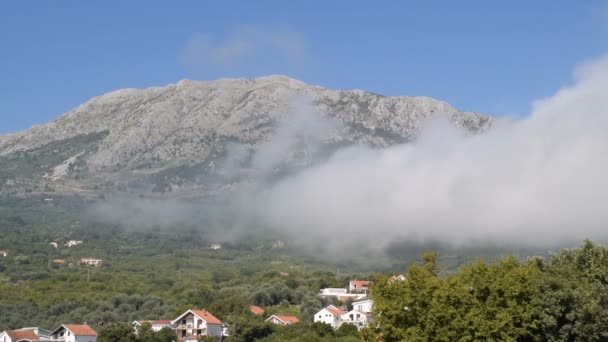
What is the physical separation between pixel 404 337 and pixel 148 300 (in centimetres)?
9041

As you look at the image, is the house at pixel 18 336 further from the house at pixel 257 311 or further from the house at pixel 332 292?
the house at pixel 332 292

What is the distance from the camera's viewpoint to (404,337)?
50.4 m

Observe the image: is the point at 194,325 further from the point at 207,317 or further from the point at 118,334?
the point at 118,334

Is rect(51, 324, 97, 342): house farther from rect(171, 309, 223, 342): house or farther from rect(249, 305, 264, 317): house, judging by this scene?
rect(249, 305, 264, 317): house

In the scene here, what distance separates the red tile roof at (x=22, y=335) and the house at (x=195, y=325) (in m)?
17.3

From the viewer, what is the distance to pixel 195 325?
112m

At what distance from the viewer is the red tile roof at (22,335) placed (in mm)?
97875

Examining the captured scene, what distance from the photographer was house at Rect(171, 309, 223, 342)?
110312 mm

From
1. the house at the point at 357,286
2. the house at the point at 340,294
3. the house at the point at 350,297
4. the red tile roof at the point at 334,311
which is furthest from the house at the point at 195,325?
the house at the point at 357,286

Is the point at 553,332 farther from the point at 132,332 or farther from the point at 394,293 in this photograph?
the point at 132,332

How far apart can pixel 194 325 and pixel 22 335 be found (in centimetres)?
2187

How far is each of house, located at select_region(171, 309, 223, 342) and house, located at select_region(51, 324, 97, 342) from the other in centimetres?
1138

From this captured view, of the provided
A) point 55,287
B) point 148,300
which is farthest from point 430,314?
point 55,287

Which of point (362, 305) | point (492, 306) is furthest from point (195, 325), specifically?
point (492, 306)
